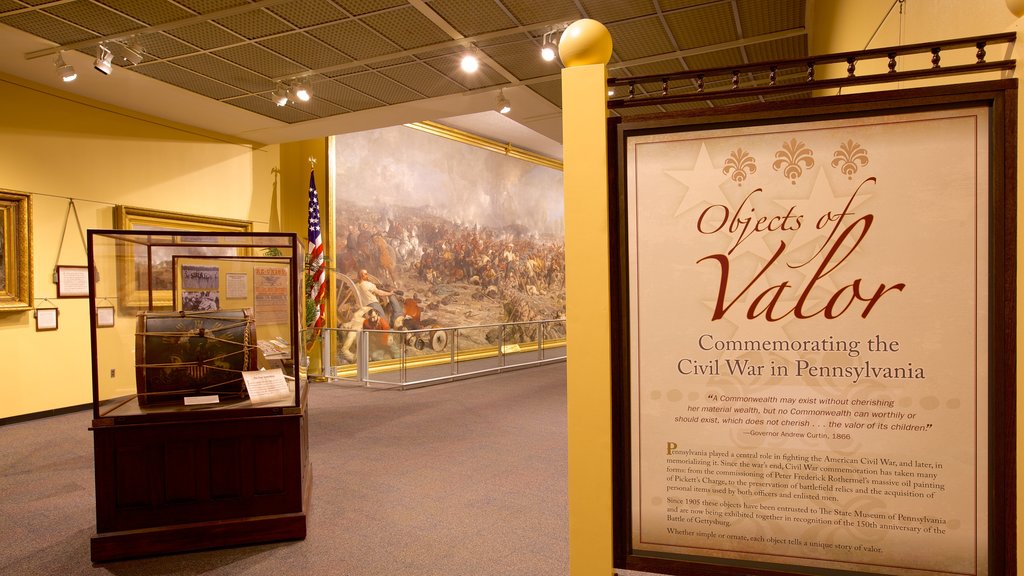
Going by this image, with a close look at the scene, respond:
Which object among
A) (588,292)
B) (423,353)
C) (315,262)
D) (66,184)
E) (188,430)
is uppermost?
(66,184)

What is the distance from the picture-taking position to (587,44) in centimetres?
131

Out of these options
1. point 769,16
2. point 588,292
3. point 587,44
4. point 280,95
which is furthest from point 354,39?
point 588,292

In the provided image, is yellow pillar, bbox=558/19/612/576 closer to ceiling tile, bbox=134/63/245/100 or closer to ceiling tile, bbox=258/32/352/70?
ceiling tile, bbox=258/32/352/70

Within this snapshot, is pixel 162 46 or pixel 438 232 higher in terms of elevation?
pixel 162 46

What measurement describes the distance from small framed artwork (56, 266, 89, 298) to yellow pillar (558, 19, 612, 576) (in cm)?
742

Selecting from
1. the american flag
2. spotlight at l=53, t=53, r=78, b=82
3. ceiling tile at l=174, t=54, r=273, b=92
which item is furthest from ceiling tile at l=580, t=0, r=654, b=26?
the american flag

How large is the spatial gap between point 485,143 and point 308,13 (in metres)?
8.13

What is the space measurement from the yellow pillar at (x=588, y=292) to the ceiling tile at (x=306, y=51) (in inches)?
203

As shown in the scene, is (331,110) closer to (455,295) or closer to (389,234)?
(389,234)

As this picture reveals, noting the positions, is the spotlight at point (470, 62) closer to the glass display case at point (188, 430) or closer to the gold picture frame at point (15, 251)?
the glass display case at point (188, 430)

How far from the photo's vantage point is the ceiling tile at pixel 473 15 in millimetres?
5055

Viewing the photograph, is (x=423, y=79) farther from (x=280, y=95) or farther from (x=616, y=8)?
(x=616, y=8)

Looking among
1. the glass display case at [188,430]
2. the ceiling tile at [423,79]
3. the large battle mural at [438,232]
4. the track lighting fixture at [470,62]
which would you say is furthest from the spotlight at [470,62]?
the large battle mural at [438,232]

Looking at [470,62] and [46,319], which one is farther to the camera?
→ [46,319]
